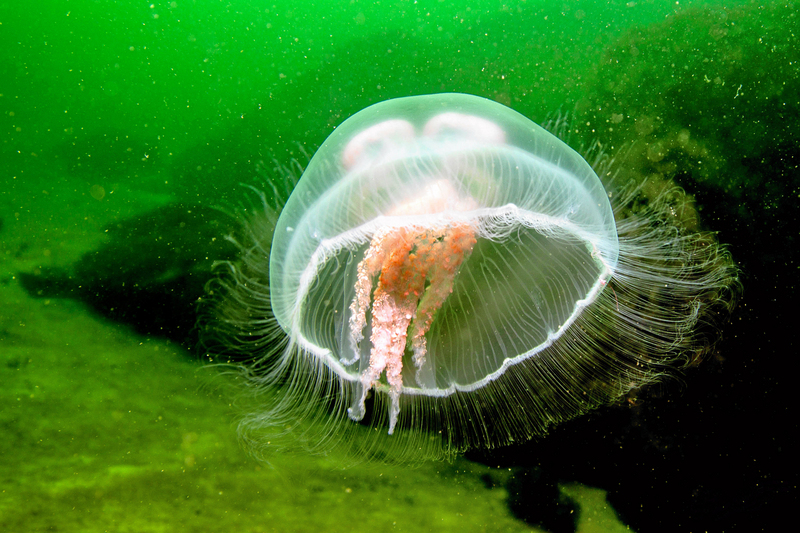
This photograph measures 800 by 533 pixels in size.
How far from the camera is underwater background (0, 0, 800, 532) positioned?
2277 millimetres

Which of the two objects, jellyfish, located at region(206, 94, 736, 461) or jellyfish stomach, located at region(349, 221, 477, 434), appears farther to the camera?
jellyfish stomach, located at region(349, 221, 477, 434)

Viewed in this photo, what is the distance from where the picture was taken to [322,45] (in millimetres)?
2283

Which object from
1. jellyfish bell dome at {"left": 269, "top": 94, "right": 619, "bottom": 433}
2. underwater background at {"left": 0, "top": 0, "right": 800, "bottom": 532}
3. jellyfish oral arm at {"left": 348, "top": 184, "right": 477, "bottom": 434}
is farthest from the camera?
underwater background at {"left": 0, "top": 0, "right": 800, "bottom": 532}

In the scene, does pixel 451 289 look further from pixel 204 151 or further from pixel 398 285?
pixel 204 151

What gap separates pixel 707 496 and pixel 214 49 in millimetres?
4619

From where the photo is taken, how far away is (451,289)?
100 inches

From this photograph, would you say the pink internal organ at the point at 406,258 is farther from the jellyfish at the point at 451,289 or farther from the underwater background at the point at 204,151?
the underwater background at the point at 204,151

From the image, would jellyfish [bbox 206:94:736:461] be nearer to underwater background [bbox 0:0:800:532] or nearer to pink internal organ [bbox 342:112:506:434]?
pink internal organ [bbox 342:112:506:434]

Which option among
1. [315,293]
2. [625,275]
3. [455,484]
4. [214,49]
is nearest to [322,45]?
[214,49]

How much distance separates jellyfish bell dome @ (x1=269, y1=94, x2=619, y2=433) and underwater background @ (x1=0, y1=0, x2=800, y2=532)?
1.59ft

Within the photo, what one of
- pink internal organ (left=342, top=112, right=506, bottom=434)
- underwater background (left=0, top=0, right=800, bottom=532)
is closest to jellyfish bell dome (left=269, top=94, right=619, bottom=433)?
pink internal organ (left=342, top=112, right=506, bottom=434)

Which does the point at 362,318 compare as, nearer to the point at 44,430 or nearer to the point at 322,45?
the point at 322,45

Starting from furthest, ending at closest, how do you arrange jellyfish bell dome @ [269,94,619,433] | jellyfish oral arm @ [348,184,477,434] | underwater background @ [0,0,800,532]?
underwater background @ [0,0,800,532] → jellyfish oral arm @ [348,184,477,434] → jellyfish bell dome @ [269,94,619,433]

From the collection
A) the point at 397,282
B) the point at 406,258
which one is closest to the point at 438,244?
the point at 406,258
